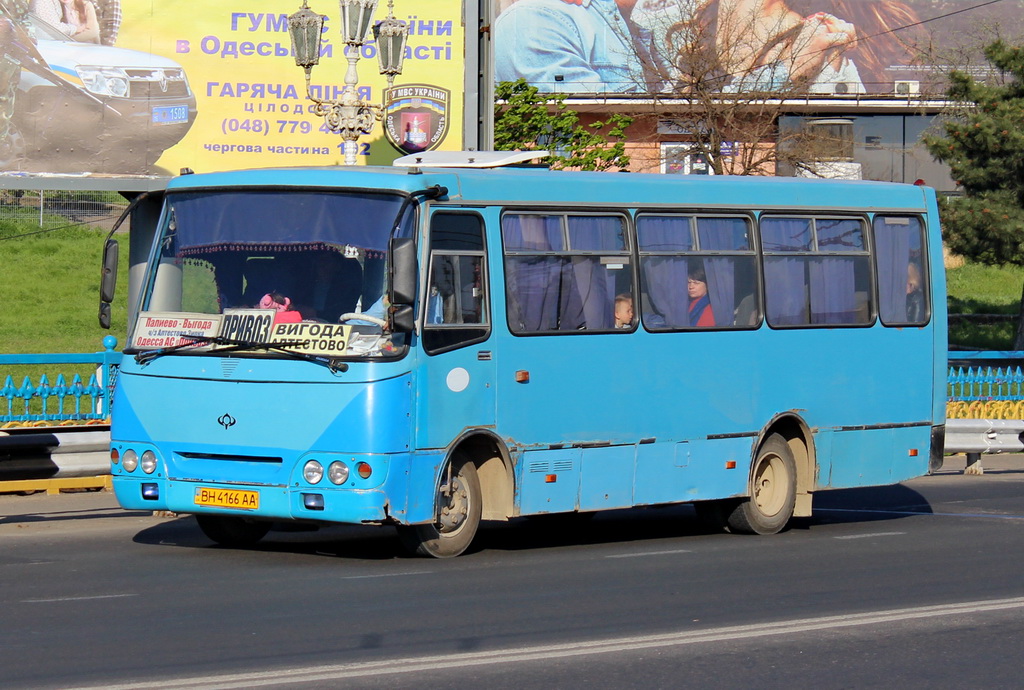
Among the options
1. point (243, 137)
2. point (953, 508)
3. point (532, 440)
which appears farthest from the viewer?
point (243, 137)

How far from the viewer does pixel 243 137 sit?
856 inches

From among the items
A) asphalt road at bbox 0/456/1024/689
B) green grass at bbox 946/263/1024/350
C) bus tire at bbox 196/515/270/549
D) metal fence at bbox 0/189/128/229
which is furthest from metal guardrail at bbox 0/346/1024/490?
metal fence at bbox 0/189/128/229

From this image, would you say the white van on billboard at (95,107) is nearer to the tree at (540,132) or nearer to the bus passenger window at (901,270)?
the tree at (540,132)

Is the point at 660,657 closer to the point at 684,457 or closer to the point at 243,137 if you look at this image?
the point at 684,457

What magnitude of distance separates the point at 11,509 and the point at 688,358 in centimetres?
597

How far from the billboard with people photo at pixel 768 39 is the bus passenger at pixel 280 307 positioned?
28.9 meters

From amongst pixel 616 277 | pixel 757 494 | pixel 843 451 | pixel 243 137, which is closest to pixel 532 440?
pixel 616 277

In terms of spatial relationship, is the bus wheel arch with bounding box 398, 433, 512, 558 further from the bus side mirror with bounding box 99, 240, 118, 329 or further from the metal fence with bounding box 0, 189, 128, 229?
the metal fence with bounding box 0, 189, 128, 229

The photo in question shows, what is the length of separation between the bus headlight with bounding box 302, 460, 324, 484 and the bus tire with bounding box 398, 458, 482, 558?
37.2 inches

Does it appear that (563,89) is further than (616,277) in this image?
Yes

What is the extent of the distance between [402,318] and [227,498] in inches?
65.1

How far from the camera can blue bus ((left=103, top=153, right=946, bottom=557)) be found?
1033 centimetres

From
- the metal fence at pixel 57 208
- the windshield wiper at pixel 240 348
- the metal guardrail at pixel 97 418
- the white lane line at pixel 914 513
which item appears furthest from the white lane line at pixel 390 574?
the metal fence at pixel 57 208

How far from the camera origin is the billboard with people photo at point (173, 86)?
21188 millimetres
